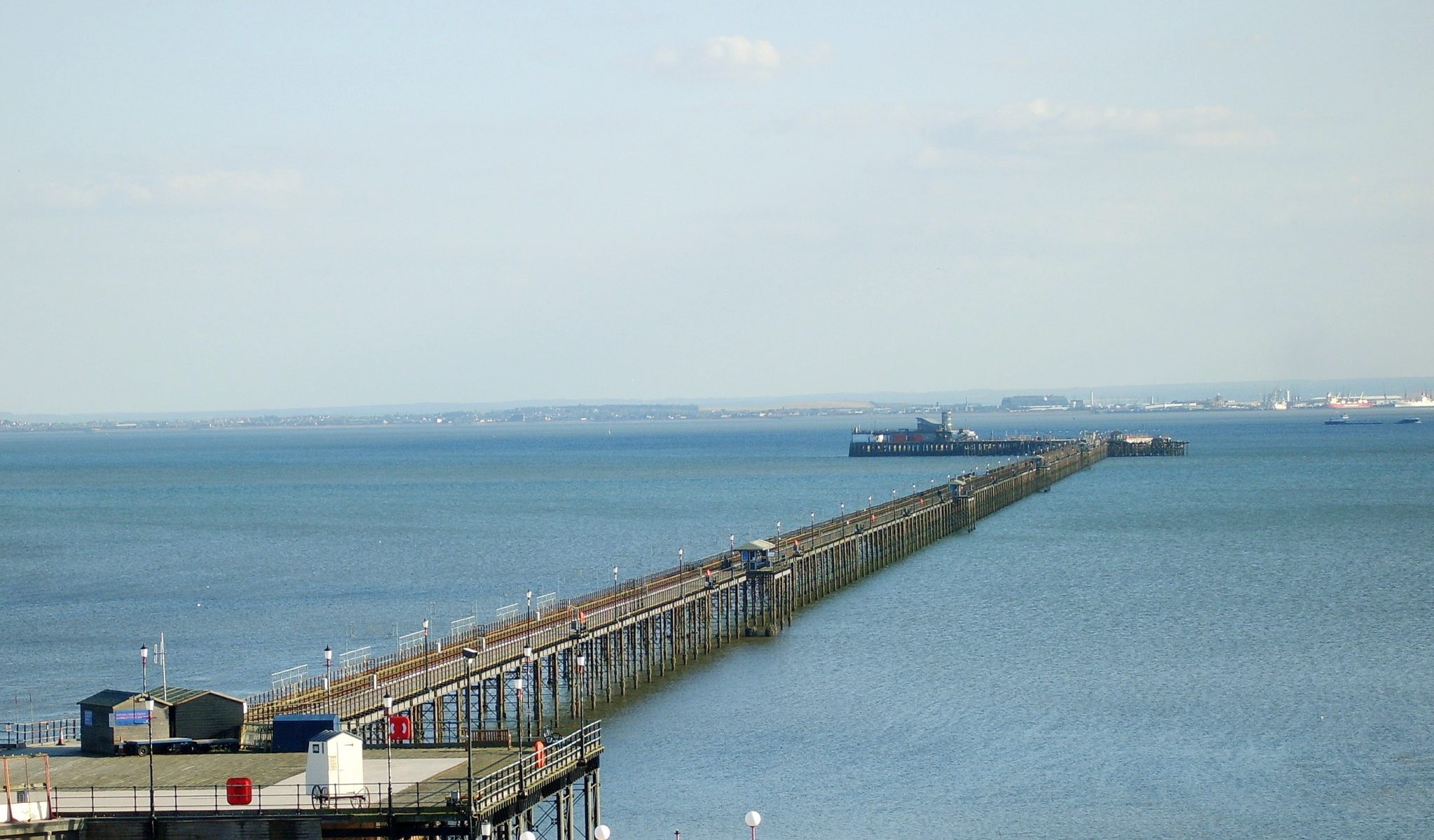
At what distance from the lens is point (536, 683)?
2105 inches

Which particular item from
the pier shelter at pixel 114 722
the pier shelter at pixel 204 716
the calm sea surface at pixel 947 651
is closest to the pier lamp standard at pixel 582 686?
the calm sea surface at pixel 947 651

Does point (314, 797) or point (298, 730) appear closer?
point (314, 797)

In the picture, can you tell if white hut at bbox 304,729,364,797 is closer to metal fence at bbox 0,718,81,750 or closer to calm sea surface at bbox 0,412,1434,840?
calm sea surface at bbox 0,412,1434,840

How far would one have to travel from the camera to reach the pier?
103 feet

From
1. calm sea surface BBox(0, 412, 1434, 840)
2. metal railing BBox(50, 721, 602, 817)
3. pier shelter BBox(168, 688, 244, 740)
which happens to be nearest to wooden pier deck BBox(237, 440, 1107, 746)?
pier shelter BBox(168, 688, 244, 740)

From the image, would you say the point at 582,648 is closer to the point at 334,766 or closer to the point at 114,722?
the point at 114,722

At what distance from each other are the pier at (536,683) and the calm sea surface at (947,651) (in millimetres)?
2085

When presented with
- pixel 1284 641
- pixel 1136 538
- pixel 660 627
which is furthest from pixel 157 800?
pixel 1136 538

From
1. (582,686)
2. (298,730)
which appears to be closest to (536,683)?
(582,686)

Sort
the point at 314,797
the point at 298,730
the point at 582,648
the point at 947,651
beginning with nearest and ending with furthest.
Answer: the point at 314,797 < the point at 298,730 < the point at 582,648 < the point at 947,651

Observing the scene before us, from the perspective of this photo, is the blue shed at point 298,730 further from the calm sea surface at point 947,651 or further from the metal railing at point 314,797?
the calm sea surface at point 947,651

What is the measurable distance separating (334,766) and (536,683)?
2173 cm

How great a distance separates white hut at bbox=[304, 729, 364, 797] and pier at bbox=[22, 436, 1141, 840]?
1.26 ft

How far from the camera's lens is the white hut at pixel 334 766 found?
104 ft
